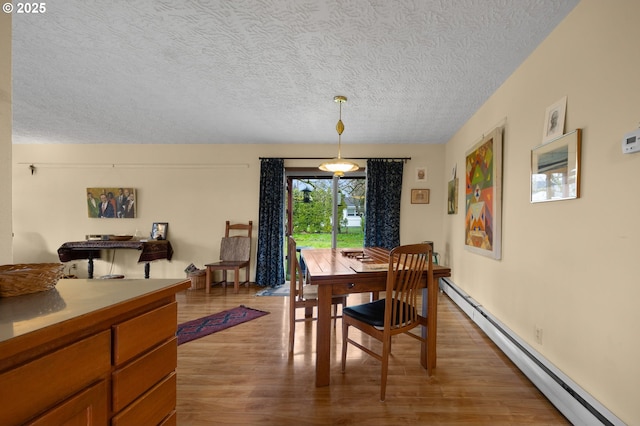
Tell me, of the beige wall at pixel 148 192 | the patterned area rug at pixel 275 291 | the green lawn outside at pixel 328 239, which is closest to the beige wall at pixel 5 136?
the patterned area rug at pixel 275 291

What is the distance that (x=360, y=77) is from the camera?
245cm

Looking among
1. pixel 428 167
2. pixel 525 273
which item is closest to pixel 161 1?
pixel 525 273

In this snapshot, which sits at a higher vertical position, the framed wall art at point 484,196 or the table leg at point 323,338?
the framed wall art at point 484,196

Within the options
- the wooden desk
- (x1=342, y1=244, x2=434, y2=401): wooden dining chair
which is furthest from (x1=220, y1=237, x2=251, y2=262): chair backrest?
(x1=342, y1=244, x2=434, y2=401): wooden dining chair

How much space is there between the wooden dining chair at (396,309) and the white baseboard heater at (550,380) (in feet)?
2.49

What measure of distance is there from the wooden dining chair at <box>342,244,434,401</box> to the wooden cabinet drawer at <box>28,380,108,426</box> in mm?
1428

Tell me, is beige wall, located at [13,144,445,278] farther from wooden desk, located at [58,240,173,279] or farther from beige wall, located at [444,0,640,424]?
beige wall, located at [444,0,640,424]

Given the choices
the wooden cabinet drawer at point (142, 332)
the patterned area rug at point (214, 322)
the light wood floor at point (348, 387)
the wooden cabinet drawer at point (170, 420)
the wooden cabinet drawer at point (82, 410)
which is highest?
the wooden cabinet drawer at point (142, 332)

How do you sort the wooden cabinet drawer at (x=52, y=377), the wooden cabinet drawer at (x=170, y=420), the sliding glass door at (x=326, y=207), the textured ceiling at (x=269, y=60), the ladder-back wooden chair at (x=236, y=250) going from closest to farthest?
the wooden cabinet drawer at (x=52, y=377) < the wooden cabinet drawer at (x=170, y=420) < the textured ceiling at (x=269, y=60) < the ladder-back wooden chair at (x=236, y=250) < the sliding glass door at (x=326, y=207)

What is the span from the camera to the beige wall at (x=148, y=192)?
185 inches

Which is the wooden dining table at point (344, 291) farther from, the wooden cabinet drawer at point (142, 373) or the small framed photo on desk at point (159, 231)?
the small framed photo on desk at point (159, 231)

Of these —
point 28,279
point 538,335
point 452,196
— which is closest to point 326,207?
point 452,196

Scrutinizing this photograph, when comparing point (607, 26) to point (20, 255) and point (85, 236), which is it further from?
point (20, 255)

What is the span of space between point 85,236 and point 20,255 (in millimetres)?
1267
